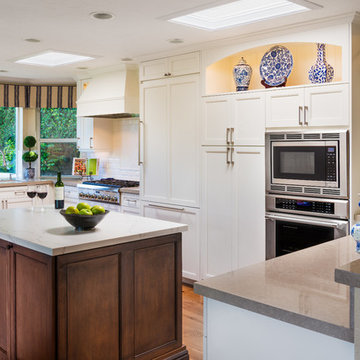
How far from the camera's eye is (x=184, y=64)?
4598 mm

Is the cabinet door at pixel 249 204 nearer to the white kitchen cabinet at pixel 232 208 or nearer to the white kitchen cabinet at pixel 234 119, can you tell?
the white kitchen cabinet at pixel 232 208

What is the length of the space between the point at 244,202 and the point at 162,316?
5.13 feet

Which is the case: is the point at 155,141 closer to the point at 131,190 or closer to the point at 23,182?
the point at 131,190

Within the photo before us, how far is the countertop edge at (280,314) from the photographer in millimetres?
1345

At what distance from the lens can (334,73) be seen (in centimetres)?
381

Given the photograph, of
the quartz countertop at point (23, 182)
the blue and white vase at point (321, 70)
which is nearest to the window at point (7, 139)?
the quartz countertop at point (23, 182)

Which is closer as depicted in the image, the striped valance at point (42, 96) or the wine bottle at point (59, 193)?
the wine bottle at point (59, 193)

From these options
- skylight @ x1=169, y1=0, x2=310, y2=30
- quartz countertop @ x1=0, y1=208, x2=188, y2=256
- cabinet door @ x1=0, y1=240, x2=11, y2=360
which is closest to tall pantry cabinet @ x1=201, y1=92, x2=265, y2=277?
skylight @ x1=169, y1=0, x2=310, y2=30

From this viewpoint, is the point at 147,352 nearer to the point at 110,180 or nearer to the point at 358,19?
the point at 358,19

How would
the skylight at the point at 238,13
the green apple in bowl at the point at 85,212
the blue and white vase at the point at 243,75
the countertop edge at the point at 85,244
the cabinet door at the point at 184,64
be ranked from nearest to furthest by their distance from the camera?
1. the countertop edge at the point at 85,244
2. the green apple in bowl at the point at 85,212
3. the skylight at the point at 238,13
4. the blue and white vase at the point at 243,75
5. the cabinet door at the point at 184,64

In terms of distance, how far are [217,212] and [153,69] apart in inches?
67.9

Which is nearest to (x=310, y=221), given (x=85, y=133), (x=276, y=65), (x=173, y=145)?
(x=276, y=65)

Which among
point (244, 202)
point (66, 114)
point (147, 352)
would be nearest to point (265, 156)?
point (244, 202)

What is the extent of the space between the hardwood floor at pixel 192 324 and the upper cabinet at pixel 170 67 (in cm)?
222
